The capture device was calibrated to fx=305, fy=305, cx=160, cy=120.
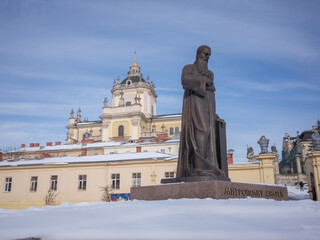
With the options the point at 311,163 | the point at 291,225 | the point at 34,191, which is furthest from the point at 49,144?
the point at 291,225

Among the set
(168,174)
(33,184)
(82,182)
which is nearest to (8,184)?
(33,184)

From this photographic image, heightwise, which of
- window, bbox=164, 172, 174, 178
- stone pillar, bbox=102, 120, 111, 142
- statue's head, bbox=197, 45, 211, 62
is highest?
stone pillar, bbox=102, 120, 111, 142

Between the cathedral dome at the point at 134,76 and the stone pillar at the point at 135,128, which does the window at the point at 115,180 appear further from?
the cathedral dome at the point at 134,76

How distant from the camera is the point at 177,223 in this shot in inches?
136

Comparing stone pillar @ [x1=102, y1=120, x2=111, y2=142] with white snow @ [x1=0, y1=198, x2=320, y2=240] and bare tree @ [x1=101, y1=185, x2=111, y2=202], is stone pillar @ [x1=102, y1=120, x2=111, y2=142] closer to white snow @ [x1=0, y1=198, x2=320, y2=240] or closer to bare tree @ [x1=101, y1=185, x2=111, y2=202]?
bare tree @ [x1=101, y1=185, x2=111, y2=202]

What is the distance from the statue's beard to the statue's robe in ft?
0.33

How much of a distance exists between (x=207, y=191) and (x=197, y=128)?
1797mm

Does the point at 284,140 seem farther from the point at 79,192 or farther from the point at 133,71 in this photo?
the point at 79,192

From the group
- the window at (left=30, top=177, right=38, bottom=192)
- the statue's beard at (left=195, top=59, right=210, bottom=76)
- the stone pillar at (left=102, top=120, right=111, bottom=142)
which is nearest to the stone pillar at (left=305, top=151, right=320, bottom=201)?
the statue's beard at (left=195, top=59, right=210, bottom=76)

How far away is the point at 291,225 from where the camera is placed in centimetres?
338

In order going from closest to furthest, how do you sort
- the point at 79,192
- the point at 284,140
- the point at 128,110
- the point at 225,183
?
the point at 225,183, the point at 79,192, the point at 128,110, the point at 284,140

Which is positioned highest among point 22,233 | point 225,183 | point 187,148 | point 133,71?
point 133,71

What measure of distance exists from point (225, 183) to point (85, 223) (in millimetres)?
2998

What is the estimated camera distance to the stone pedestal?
5.57m
